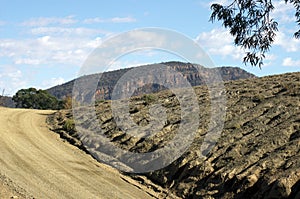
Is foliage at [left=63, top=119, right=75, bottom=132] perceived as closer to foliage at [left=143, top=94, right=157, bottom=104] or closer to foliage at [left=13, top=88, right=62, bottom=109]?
foliage at [left=143, top=94, right=157, bottom=104]

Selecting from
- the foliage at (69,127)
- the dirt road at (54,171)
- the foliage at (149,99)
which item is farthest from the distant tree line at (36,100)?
the dirt road at (54,171)

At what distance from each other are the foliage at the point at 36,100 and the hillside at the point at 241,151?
4805 cm

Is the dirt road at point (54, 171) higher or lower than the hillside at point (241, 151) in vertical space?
lower

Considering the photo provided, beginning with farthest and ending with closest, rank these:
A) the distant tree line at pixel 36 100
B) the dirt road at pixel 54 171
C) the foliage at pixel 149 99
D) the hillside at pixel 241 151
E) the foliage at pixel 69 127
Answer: the distant tree line at pixel 36 100, the foliage at pixel 149 99, the foliage at pixel 69 127, the dirt road at pixel 54 171, the hillside at pixel 241 151

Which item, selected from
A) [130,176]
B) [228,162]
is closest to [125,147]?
[130,176]

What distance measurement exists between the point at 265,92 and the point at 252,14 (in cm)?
1428

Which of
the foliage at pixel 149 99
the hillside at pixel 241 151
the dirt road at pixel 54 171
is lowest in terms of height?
the dirt road at pixel 54 171

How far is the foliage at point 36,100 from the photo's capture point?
73169 millimetres

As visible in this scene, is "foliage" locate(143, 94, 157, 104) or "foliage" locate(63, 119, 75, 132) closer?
"foliage" locate(63, 119, 75, 132)

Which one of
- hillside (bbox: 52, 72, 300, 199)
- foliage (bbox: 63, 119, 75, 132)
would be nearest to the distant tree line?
foliage (bbox: 63, 119, 75, 132)

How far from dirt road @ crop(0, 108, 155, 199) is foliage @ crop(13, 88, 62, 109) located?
161ft

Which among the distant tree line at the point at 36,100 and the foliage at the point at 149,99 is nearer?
the foliage at the point at 149,99

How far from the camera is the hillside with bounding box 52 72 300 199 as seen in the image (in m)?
14.3

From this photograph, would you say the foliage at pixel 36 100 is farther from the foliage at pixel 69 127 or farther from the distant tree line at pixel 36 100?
the foliage at pixel 69 127
